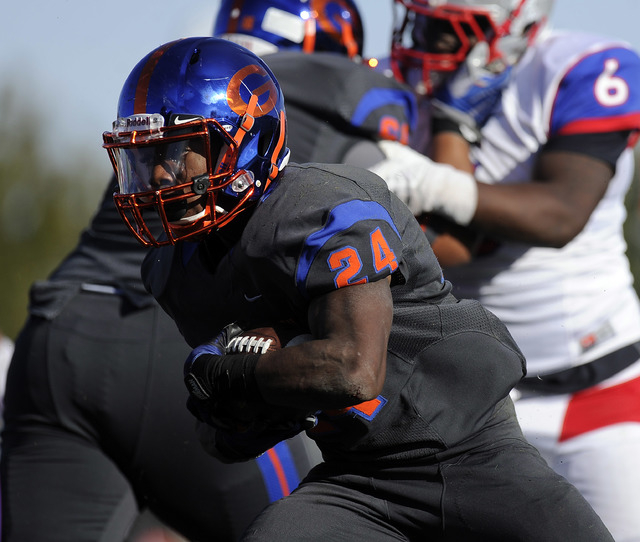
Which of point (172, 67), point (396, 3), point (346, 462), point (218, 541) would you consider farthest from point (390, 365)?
point (396, 3)

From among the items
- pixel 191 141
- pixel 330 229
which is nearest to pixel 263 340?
pixel 330 229

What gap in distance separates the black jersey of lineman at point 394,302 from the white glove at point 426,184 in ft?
2.94

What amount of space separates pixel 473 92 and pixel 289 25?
714mm

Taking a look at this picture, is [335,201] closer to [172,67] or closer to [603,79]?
[172,67]

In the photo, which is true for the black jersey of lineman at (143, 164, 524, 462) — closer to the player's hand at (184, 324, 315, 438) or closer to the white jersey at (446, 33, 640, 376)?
the player's hand at (184, 324, 315, 438)

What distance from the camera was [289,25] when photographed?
3.78 m

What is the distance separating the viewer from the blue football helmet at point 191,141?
2.38 metres

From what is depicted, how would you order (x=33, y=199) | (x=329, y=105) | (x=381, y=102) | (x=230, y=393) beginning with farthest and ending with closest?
(x=33, y=199), (x=381, y=102), (x=329, y=105), (x=230, y=393)

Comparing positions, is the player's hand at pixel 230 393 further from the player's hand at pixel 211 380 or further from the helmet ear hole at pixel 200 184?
the helmet ear hole at pixel 200 184

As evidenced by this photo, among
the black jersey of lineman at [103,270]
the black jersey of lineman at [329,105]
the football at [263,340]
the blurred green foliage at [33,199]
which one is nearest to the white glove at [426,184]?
the black jersey of lineman at [329,105]

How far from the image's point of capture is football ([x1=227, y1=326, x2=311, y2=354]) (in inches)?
86.2

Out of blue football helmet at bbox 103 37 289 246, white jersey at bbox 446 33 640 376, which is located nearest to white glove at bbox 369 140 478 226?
white jersey at bbox 446 33 640 376

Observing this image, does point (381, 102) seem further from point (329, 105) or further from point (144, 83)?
point (144, 83)

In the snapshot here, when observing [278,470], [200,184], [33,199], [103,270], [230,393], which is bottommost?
[33,199]
